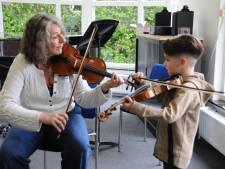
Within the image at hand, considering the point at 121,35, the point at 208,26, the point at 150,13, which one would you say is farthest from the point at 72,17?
the point at 208,26

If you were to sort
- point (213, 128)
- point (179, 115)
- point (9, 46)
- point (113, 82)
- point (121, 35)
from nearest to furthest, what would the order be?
point (179, 115) < point (113, 82) < point (213, 128) < point (9, 46) < point (121, 35)

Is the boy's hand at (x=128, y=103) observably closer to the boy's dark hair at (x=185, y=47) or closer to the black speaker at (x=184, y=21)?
the boy's dark hair at (x=185, y=47)

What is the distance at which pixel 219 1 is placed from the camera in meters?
2.65

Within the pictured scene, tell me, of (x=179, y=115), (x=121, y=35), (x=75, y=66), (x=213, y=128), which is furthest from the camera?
(x=121, y=35)

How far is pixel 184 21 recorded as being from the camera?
118 inches

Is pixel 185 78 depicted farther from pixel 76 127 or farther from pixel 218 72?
pixel 218 72

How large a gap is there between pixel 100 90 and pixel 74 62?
21 centimetres

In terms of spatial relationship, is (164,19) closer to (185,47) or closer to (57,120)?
(185,47)

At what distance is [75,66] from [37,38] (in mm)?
250

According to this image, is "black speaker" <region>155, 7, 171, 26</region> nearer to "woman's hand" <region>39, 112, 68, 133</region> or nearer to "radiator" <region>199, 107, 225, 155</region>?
"radiator" <region>199, 107, 225, 155</region>

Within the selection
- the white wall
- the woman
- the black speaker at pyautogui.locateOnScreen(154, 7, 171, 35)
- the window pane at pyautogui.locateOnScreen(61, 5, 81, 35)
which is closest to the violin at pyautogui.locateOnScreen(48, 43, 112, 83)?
the woman

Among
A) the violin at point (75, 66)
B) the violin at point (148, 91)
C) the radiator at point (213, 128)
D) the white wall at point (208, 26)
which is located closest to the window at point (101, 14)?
the white wall at point (208, 26)

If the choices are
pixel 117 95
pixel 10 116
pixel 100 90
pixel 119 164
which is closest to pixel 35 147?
pixel 10 116

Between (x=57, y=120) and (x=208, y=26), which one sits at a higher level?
(x=208, y=26)
